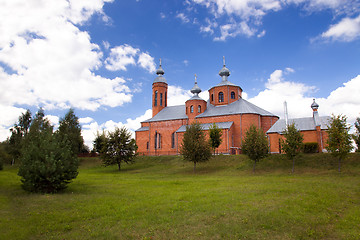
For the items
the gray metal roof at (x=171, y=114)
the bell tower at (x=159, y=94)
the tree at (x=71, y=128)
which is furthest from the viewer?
the bell tower at (x=159, y=94)

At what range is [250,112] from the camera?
126ft

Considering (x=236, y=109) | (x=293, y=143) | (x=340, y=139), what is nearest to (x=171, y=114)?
(x=236, y=109)

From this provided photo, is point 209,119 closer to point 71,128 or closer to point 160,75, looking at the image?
point 160,75

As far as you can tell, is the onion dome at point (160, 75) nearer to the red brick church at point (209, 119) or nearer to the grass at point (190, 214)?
the red brick church at point (209, 119)

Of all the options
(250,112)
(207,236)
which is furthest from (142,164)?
(207,236)

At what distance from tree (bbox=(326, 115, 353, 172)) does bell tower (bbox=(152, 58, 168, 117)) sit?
34.5 meters

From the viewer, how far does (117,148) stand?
33000 mm

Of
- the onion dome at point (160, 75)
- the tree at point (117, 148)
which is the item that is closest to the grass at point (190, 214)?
the tree at point (117, 148)

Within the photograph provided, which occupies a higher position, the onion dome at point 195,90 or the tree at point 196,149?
the onion dome at point 195,90

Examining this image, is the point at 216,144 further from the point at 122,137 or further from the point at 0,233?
the point at 0,233

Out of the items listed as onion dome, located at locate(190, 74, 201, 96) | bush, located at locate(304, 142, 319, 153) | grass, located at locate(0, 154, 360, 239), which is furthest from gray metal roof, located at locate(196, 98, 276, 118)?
grass, located at locate(0, 154, 360, 239)

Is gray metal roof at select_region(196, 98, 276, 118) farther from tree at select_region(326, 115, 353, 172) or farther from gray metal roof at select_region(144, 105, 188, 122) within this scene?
tree at select_region(326, 115, 353, 172)

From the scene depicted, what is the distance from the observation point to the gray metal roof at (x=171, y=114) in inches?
1800

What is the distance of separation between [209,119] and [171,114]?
29.8 feet
